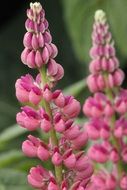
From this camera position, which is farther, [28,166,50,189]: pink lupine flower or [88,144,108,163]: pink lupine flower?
[88,144,108,163]: pink lupine flower

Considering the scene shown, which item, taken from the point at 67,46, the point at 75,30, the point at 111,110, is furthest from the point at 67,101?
the point at 67,46

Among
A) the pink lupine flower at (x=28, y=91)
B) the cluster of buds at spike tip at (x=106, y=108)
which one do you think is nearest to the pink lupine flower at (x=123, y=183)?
the cluster of buds at spike tip at (x=106, y=108)

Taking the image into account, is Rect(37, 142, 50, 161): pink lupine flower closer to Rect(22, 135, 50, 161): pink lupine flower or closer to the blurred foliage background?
Rect(22, 135, 50, 161): pink lupine flower

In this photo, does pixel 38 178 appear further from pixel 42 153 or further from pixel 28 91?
pixel 28 91

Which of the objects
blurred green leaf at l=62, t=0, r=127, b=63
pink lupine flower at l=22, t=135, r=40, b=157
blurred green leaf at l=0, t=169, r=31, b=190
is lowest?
pink lupine flower at l=22, t=135, r=40, b=157

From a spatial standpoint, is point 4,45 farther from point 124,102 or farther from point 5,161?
point 124,102

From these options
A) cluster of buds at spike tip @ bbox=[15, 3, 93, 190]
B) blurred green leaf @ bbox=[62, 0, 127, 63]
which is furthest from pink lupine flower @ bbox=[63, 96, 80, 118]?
blurred green leaf @ bbox=[62, 0, 127, 63]

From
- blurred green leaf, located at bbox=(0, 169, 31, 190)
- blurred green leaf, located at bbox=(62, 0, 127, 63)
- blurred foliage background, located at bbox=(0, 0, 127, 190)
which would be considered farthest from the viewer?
blurred green leaf, located at bbox=(62, 0, 127, 63)

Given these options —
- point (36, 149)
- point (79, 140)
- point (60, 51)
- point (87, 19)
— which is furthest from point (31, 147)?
point (60, 51)
